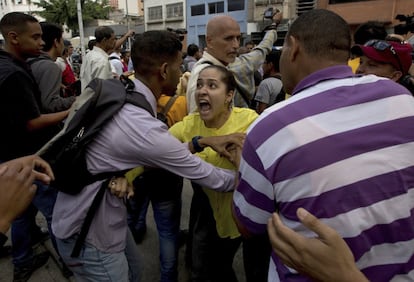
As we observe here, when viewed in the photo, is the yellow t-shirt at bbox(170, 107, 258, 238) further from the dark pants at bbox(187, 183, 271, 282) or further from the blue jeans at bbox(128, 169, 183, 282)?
the blue jeans at bbox(128, 169, 183, 282)

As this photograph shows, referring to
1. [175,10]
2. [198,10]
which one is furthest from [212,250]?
[175,10]

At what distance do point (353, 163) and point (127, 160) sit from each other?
42.3 inches

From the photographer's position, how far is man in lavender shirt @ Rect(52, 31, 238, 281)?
1.57m

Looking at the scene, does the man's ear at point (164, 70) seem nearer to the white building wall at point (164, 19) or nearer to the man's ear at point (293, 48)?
the man's ear at point (293, 48)

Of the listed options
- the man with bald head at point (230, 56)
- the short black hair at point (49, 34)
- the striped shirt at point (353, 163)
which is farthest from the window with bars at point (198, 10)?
the striped shirt at point (353, 163)

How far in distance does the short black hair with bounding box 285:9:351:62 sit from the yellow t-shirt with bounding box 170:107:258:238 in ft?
3.29

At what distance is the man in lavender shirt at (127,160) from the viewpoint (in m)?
1.57

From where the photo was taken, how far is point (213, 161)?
2.16 metres

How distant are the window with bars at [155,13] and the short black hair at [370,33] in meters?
36.4

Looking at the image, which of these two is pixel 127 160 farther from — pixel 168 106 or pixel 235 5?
pixel 235 5

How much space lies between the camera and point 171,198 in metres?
2.49

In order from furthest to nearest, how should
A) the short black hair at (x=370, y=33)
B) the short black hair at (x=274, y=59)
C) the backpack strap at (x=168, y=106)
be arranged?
the short black hair at (x=274, y=59)
the short black hair at (x=370, y=33)
the backpack strap at (x=168, y=106)

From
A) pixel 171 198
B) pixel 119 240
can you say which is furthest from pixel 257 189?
pixel 171 198

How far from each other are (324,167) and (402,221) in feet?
1.11
